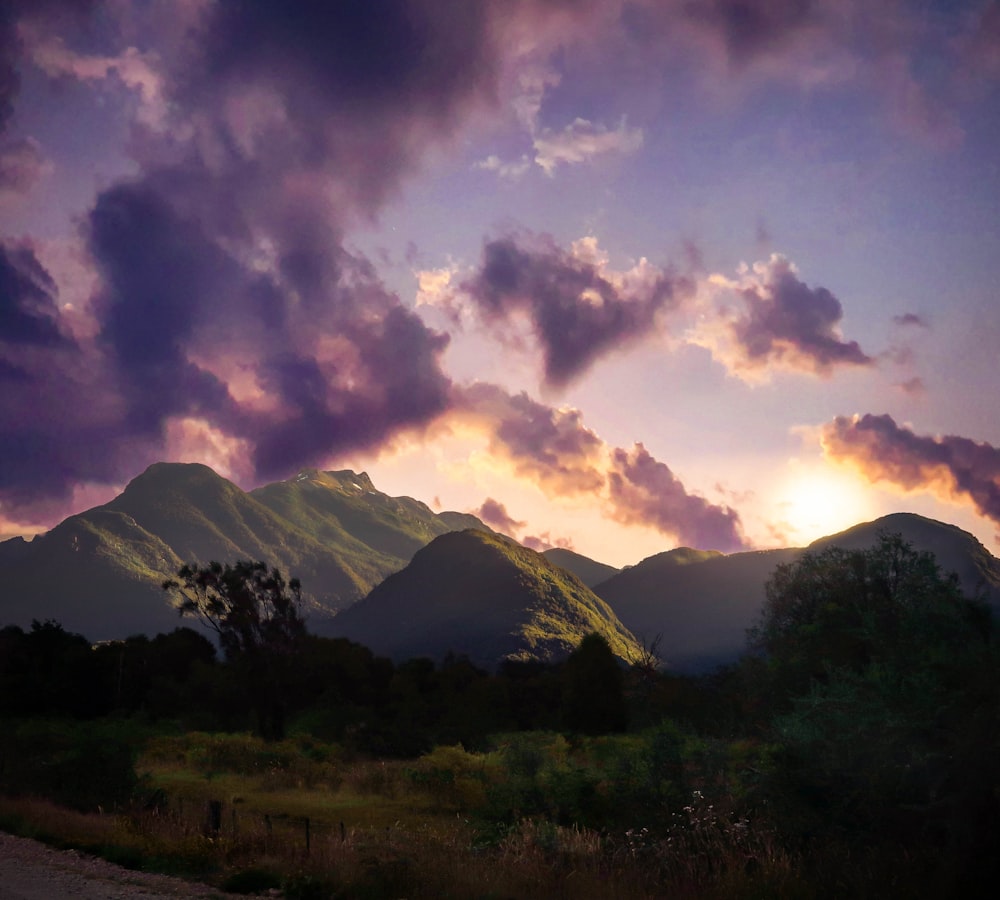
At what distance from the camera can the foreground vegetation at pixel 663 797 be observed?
11477mm

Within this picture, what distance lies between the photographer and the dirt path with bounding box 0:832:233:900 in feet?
45.0

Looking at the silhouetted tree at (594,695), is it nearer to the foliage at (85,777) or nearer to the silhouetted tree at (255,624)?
the silhouetted tree at (255,624)

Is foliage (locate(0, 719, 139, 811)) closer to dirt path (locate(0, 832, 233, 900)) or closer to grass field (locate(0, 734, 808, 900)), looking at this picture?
grass field (locate(0, 734, 808, 900))

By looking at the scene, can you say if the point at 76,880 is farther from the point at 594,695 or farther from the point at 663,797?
the point at 594,695

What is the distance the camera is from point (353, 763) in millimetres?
44219

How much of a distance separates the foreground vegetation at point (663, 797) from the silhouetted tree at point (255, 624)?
7288 millimetres

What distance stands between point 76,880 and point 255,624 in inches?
1707

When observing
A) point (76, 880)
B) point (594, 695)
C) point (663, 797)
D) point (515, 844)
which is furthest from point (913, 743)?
point (594, 695)

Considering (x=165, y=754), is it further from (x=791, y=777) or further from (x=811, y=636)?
(x=791, y=777)

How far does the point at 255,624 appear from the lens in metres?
56.9

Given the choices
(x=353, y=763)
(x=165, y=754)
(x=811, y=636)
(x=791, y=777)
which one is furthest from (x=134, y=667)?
(x=791, y=777)

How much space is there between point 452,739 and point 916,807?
4741cm

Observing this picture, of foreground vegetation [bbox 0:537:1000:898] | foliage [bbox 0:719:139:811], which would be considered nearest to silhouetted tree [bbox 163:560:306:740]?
foreground vegetation [bbox 0:537:1000:898]

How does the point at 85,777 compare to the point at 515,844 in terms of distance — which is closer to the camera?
the point at 515,844
